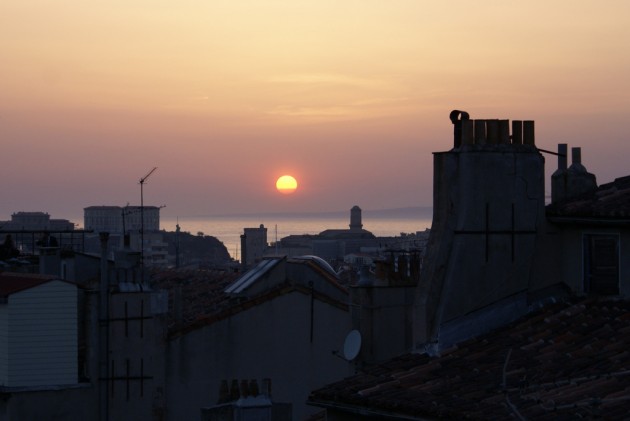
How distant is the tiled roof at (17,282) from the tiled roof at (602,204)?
10.6 meters

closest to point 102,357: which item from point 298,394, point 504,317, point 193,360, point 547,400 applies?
point 193,360

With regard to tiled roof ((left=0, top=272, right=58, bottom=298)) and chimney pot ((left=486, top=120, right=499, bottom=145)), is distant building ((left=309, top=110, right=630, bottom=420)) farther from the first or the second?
tiled roof ((left=0, top=272, right=58, bottom=298))

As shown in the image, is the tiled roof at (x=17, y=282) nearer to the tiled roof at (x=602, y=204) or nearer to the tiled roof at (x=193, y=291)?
the tiled roof at (x=193, y=291)

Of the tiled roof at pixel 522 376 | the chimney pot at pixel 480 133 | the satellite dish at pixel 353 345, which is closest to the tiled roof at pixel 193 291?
the satellite dish at pixel 353 345

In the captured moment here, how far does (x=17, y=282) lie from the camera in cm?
2428

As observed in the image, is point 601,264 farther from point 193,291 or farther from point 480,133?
point 193,291

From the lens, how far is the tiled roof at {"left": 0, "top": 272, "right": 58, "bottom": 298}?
23.6m

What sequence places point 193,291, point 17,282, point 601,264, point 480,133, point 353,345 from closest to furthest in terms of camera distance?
point 601,264 → point 480,133 → point 353,345 → point 17,282 → point 193,291

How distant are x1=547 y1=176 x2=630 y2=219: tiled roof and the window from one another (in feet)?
1.08

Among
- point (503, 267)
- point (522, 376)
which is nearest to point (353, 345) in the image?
point (503, 267)

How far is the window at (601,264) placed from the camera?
1588 cm

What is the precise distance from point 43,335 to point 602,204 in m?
11.5

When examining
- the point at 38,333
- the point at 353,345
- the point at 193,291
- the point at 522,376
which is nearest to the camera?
the point at 522,376

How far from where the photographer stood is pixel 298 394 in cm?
2583
